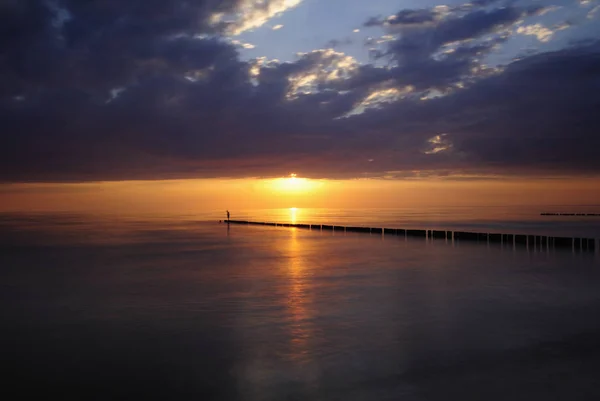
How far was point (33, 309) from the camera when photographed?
20.4m

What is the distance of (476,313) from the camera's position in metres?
18.8

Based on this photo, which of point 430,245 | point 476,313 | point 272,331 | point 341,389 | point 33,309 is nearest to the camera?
point 341,389

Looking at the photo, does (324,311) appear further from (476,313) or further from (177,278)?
(177,278)

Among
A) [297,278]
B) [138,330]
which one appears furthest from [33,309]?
[297,278]

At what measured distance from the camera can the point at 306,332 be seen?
54.3 feet

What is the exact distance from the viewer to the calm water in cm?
1182

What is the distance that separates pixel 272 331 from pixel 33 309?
979cm

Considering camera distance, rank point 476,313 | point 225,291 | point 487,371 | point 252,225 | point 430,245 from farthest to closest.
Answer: point 252,225 < point 430,245 < point 225,291 < point 476,313 < point 487,371

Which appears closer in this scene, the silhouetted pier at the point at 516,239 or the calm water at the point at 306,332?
the calm water at the point at 306,332

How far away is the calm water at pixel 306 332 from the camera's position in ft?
38.8

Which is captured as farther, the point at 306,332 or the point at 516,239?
the point at 516,239

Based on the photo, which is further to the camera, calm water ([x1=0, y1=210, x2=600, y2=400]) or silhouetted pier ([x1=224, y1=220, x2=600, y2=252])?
silhouetted pier ([x1=224, y1=220, x2=600, y2=252])

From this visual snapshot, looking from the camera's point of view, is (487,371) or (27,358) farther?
(27,358)

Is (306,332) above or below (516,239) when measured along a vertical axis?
below
